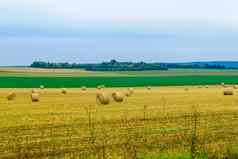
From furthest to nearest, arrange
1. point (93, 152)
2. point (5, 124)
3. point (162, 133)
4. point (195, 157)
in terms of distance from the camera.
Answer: point (5, 124), point (162, 133), point (93, 152), point (195, 157)

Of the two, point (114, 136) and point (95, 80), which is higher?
point (114, 136)

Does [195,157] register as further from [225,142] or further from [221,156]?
[225,142]

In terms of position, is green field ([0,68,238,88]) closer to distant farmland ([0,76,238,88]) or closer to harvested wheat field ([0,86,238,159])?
distant farmland ([0,76,238,88])

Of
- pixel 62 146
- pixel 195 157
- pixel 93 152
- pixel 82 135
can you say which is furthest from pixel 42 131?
pixel 195 157

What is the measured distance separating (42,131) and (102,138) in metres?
3.03

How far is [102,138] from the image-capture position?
16.9 meters

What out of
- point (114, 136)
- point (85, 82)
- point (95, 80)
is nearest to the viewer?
point (114, 136)

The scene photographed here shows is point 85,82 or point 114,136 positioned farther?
point 85,82

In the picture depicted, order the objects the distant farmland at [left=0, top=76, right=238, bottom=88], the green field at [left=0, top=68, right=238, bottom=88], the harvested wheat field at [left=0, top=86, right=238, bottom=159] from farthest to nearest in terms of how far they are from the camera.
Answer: the green field at [left=0, top=68, right=238, bottom=88]
the distant farmland at [left=0, top=76, right=238, bottom=88]
the harvested wheat field at [left=0, top=86, right=238, bottom=159]

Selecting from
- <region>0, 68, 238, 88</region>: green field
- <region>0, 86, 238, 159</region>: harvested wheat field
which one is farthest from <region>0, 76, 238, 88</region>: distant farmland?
<region>0, 86, 238, 159</region>: harvested wheat field

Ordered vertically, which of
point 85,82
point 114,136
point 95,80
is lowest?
point 95,80

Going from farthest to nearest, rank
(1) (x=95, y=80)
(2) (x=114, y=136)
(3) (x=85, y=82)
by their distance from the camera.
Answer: (1) (x=95, y=80)
(3) (x=85, y=82)
(2) (x=114, y=136)

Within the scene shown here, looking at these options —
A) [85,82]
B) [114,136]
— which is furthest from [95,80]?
[114,136]

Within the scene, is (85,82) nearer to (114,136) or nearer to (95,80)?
(95,80)
